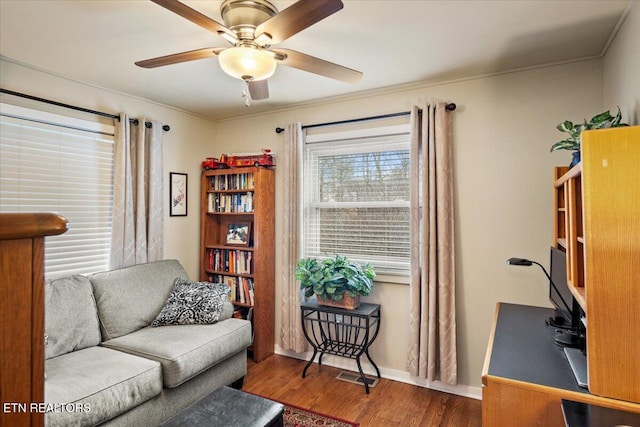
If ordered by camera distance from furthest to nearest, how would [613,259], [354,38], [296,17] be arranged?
[354,38] < [296,17] < [613,259]

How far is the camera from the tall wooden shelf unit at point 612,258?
3.75ft

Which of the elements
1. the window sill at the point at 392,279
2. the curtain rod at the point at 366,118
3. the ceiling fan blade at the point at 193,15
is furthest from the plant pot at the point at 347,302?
the ceiling fan blade at the point at 193,15

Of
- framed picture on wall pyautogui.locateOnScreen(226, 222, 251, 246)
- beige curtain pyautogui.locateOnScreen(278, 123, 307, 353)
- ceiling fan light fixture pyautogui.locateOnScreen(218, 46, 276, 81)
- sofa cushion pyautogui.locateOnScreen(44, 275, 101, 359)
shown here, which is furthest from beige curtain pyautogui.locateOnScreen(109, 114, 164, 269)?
ceiling fan light fixture pyautogui.locateOnScreen(218, 46, 276, 81)

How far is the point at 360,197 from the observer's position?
3.23 metres

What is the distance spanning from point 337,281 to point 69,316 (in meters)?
1.94

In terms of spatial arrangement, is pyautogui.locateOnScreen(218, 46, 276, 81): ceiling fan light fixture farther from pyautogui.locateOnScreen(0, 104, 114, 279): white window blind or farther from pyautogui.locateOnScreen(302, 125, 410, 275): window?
pyautogui.locateOnScreen(0, 104, 114, 279): white window blind

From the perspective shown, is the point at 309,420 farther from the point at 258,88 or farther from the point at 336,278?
the point at 258,88

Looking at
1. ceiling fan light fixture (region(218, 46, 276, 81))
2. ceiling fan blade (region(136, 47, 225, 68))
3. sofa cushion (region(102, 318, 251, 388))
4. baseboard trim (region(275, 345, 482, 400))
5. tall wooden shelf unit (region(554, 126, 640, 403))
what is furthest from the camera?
baseboard trim (region(275, 345, 482, 400))

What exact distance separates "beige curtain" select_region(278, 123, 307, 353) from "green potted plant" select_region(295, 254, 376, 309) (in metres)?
0.33

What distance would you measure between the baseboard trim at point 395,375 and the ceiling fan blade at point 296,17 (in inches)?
108

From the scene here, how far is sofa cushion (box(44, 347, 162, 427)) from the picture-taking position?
5.57 ft

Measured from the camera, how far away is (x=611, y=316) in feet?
3.81

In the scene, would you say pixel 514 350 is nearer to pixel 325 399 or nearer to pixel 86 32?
pixel 325 399

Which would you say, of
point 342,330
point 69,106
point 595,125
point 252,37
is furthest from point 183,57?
point 342,330
